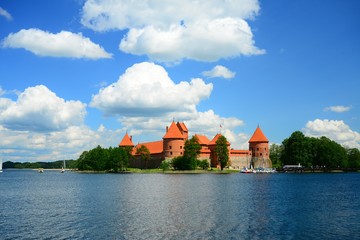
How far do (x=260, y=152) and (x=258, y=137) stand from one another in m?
4.82

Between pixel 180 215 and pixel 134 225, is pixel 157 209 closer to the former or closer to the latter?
pixel 180 215

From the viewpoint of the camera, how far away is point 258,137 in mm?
124250

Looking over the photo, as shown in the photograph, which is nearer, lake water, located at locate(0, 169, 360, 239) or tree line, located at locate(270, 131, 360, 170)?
lake water, located at locate(0, 169, 360, 239)

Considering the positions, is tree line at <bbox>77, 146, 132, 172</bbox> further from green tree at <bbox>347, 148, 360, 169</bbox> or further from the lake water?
the lake water

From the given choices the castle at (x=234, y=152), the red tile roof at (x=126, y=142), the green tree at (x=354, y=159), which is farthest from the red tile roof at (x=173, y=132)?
the green tree at (x=354, y=159)

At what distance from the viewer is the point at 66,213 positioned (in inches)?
1113

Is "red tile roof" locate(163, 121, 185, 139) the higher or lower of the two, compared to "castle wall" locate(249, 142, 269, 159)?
higher

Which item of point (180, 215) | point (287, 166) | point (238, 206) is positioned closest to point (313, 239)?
point (180, 215)

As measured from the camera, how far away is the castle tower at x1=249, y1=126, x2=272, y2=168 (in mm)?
122625

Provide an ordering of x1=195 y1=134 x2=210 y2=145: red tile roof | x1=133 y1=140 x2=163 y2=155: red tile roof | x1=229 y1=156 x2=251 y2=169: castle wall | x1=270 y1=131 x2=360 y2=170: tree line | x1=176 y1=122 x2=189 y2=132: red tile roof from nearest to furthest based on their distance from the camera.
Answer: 1. x1=270 y1=131 x2=360 y2=170: tree line
2. x1=195 y1=134 x2=210 y2=145: red tile roof
3. x1=229 y1=156 x2=251 y2=169: castle wall
4. x1=176 y1=122 x2=189 y2=132: red tile roof
5. x1=133 y1=140 x2=163 y2=155: red tile roof

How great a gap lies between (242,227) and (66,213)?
12.9 metres

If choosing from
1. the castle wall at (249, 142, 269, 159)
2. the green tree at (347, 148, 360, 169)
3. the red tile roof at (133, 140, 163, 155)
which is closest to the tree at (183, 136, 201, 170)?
the red tile roof at (133, 140, 163, 155)

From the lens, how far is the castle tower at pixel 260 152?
12262 centimetres

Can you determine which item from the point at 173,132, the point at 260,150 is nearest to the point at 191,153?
the point at 173,132
